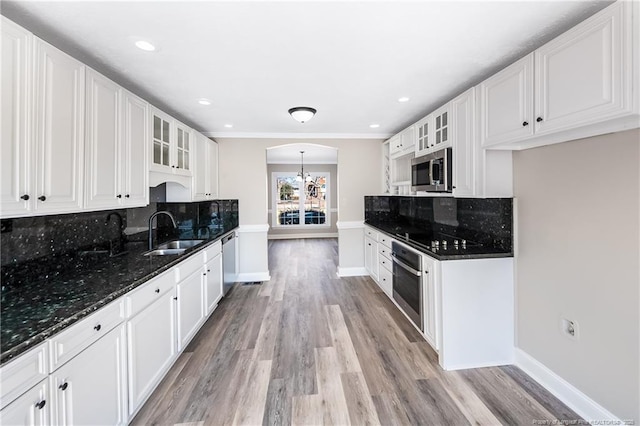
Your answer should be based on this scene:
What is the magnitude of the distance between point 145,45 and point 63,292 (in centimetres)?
163

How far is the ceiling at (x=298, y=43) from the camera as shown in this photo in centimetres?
148

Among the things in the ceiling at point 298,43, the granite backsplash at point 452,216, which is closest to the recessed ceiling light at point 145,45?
the ceiling at point 298,43

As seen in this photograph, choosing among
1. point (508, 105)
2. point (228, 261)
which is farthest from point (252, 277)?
point (508, 105)

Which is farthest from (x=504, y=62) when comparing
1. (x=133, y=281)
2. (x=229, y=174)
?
(x=229, y=174)

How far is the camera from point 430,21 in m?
1.58

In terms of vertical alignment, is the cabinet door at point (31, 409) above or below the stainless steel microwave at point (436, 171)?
below

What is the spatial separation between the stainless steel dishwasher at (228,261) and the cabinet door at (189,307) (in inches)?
33.6

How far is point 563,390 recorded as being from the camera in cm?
189

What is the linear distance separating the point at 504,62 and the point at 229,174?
3.88m

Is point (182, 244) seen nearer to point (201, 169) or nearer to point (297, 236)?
point (201, 169)

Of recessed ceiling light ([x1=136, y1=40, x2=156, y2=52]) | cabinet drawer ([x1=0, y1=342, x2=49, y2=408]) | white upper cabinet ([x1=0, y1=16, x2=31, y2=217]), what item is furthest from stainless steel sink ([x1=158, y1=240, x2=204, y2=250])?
cabinet drawer ([x1=0, y1=342, x2=49, y2=408])

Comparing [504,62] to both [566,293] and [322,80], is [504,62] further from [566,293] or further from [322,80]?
[566,293]

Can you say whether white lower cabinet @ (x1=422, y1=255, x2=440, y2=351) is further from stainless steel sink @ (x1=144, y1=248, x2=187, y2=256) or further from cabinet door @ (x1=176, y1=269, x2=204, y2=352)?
stainless steel sink @ (x1=144, y1=248, x2=187, y2=256)

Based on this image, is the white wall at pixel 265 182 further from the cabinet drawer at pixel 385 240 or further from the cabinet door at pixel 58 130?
the cabinet door at pixel 58 130
